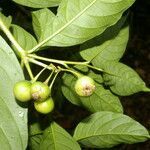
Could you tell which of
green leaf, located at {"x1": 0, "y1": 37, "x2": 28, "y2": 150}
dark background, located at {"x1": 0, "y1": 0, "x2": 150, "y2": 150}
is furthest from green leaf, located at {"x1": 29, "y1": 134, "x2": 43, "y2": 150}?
dark background, located at {"x1": 0, "y1": 0, "x2": 150, "y2": 150}

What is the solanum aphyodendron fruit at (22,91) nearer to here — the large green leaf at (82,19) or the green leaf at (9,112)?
the green leaf at (9,112)

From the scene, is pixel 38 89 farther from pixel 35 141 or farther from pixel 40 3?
pixel 35 141

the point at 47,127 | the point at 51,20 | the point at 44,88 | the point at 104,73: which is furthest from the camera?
the point at 47,127

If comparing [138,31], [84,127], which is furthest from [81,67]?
[138,31]

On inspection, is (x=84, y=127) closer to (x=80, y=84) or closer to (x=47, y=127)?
(x=47, y=127)

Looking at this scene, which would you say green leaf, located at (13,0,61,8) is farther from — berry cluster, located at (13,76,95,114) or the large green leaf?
berry cluster, located at (13,76,95,114)

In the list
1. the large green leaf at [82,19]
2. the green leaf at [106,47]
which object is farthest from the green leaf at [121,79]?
the large green leaf at [82,19]

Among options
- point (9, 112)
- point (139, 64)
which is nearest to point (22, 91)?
point (9, 112)
